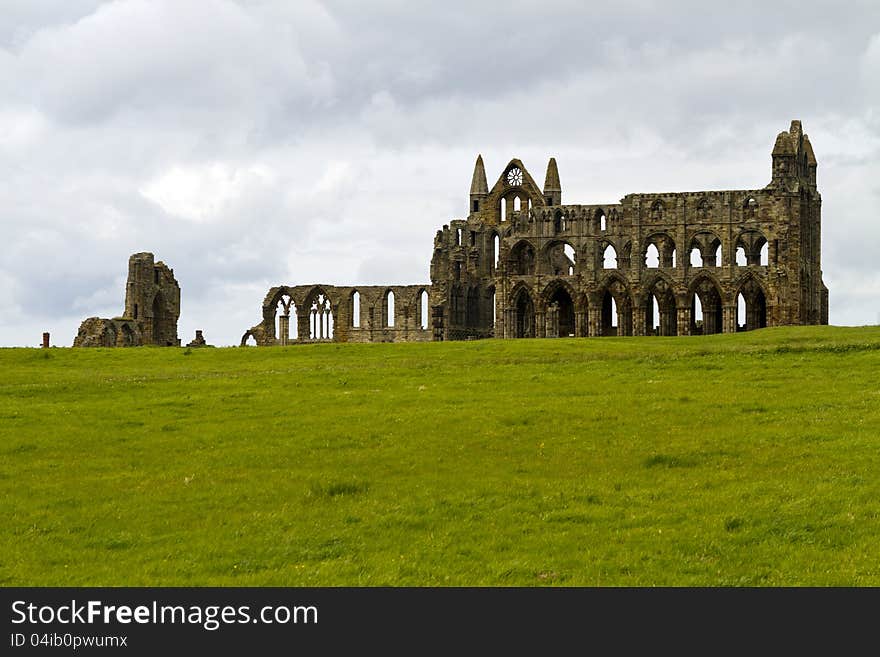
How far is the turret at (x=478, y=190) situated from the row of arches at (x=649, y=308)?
14793mm

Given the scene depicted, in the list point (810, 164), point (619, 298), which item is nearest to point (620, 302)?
point (619, 298)

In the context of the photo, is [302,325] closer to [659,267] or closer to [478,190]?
[478,190]

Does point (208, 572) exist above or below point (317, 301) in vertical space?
below

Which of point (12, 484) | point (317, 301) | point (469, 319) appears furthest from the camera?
point (317, 301)

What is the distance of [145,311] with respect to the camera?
10306 cm

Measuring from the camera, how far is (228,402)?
39062 millimetres

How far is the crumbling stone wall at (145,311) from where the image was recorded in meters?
95.3

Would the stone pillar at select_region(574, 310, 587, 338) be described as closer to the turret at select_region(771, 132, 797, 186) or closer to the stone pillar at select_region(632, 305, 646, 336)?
the stone pillar at select_region(632, 305, 646, 336)

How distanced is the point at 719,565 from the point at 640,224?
90.6 metres

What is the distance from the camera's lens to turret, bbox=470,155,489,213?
408 feet

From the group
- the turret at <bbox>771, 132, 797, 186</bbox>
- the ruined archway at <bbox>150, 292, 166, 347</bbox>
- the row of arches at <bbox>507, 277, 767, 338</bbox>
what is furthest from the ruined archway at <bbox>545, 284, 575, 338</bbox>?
the ruined archway at <bbox>150, 292, 166, 347</bbox>

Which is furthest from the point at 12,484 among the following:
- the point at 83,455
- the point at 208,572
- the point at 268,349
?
the point at 268,349
